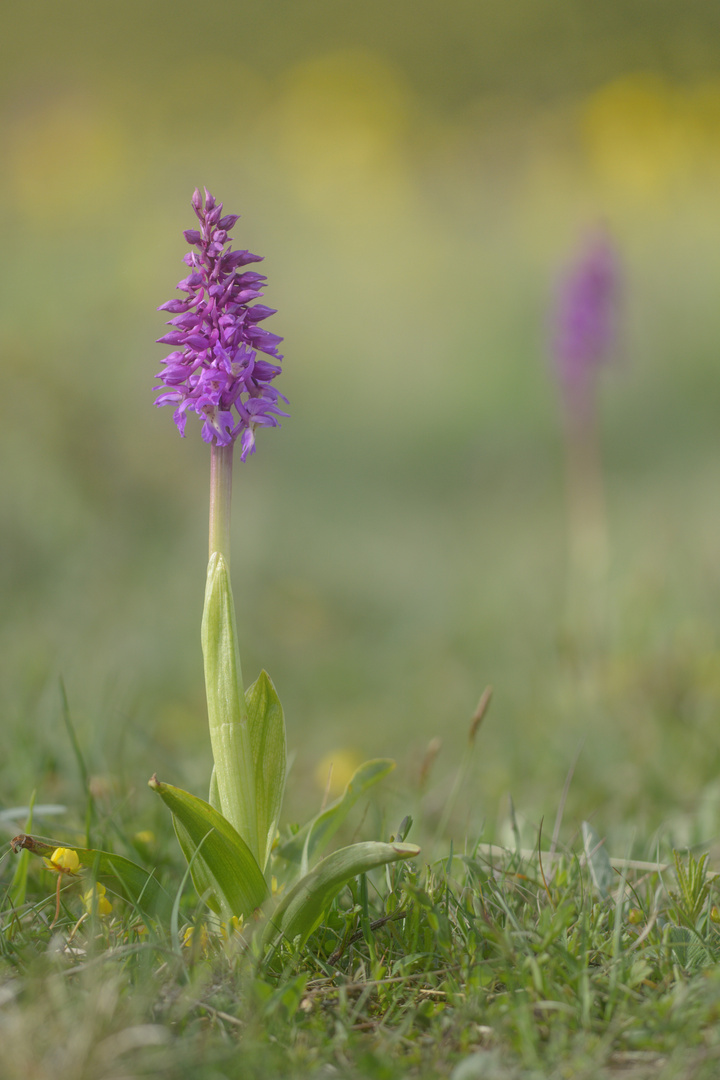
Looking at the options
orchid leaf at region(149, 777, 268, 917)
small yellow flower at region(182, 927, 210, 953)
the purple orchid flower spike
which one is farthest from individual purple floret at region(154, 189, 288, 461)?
the purple orchid flower spike

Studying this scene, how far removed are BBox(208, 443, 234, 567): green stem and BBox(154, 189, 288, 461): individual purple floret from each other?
28 mm

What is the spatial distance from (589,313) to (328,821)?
12.7ft

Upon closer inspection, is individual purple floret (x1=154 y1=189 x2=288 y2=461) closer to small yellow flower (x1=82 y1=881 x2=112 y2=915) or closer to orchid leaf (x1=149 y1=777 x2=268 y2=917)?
orchid leaf (x1=149 y1=777 x2=268 y2=917)

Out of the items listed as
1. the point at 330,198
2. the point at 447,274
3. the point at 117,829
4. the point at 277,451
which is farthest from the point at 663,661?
the point at 330,198

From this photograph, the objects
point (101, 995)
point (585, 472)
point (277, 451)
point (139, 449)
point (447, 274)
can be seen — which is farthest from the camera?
point (447, 274)

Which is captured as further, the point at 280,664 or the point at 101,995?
the point at 280,664

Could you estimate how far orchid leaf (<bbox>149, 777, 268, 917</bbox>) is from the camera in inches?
56.4

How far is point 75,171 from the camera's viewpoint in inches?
439

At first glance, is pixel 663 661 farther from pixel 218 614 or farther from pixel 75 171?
pixel 75 171

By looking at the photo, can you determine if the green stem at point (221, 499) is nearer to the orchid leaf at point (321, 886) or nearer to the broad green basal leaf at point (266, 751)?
the broad green basal leaf at point (266, 751)

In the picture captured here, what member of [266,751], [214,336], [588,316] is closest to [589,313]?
[588,316]

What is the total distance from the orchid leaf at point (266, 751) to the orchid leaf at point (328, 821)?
5 centimetres

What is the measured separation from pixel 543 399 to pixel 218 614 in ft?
27.2

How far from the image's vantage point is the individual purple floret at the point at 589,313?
15.5 ft
